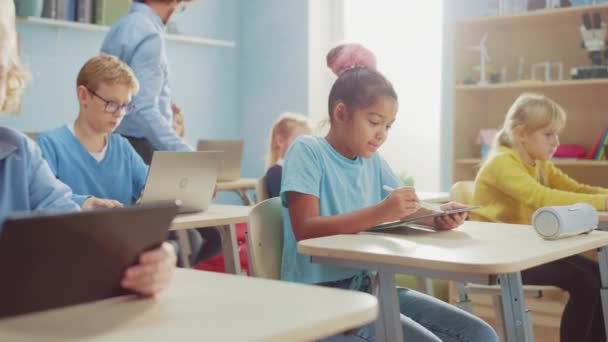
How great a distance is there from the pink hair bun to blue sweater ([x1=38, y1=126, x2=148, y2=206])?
78 cm

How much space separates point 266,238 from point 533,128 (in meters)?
1.48

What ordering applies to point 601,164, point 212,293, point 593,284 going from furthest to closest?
point 601,164 < point 593,284 < point 212,293

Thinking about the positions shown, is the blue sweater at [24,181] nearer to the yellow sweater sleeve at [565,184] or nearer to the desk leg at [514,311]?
the desk leg at [514,311]

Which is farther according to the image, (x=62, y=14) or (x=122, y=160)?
(x=62, y=14)

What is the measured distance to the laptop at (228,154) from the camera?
450 centimetres

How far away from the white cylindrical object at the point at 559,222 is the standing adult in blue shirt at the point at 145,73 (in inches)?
61.7

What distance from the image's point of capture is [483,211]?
2801 millimetres

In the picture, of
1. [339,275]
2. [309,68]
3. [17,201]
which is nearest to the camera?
[17,201]

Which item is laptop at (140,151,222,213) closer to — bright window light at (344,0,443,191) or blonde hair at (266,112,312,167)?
blonde hair at (266,112,312,167)

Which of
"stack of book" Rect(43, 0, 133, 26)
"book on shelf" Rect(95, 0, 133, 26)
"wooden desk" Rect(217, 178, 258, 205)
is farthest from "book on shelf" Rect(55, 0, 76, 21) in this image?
"wooden desk" Rect(217, 178, 258, 205)

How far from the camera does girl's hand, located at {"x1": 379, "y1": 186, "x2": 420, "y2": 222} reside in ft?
5.84

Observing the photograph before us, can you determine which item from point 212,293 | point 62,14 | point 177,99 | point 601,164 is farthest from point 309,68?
point 212,293

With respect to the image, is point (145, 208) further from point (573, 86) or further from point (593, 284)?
point (573, 86)

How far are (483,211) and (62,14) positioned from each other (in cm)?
273
